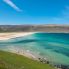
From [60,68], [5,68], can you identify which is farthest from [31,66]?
[5,68]

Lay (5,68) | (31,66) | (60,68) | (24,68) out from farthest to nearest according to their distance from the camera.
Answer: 1. (60,68)
2. (31,66)
3. (24,68)
4. (5,68)

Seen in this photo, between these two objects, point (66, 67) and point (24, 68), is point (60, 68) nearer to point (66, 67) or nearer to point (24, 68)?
point (66, 67)

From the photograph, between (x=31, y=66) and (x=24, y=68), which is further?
(x=31, y=66)

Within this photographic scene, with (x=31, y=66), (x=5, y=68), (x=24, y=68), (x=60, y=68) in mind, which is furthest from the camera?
(x=60, y=68)

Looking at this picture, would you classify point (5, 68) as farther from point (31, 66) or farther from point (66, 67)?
point (66, 67)

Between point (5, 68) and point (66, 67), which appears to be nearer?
point (5, 68)

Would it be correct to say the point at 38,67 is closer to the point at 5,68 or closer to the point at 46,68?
the point at 46,68

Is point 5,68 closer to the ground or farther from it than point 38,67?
farther from it

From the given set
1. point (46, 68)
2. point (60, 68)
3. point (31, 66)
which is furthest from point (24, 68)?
point (60, 68)
